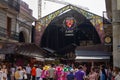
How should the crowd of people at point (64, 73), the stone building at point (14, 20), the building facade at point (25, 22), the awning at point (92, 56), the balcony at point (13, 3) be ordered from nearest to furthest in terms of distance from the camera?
A: the crowd of people at point (64, 73)
the awning at point (92, 56)
the balcony at point (13, 3)
the stone building at point (14, 20)
the building facade at point (25, 22)

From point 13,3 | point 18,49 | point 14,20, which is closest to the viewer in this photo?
point 18,49

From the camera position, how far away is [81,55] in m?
27.5

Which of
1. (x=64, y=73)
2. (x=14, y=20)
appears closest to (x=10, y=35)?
(x=14, y=20)

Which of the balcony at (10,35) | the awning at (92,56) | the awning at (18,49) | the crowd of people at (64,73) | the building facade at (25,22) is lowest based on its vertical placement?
the crowd of people at (64,73)

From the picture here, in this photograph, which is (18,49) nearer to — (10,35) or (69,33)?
(10,35)

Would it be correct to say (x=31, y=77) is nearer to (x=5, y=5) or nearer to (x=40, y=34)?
(x=5, y=5)

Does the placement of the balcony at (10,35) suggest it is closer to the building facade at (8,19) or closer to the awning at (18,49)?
the building facade at (8,19)

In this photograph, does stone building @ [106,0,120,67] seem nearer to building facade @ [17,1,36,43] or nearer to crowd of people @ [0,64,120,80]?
crowd of people @ [0,64,120,80]

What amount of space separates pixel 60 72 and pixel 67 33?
1000 inches

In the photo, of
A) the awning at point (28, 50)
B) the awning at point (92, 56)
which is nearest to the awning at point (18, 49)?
the awning at point (28, 50)

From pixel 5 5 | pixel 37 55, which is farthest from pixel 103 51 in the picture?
pixel 5 5

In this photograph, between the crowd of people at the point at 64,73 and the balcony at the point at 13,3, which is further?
the balcony at the point at 13,3

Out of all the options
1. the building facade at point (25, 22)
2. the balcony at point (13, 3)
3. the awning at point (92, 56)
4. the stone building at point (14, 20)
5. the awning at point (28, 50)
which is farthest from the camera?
the building facade at point (25, 22)

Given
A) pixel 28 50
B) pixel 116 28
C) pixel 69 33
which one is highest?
pixel 69 33
